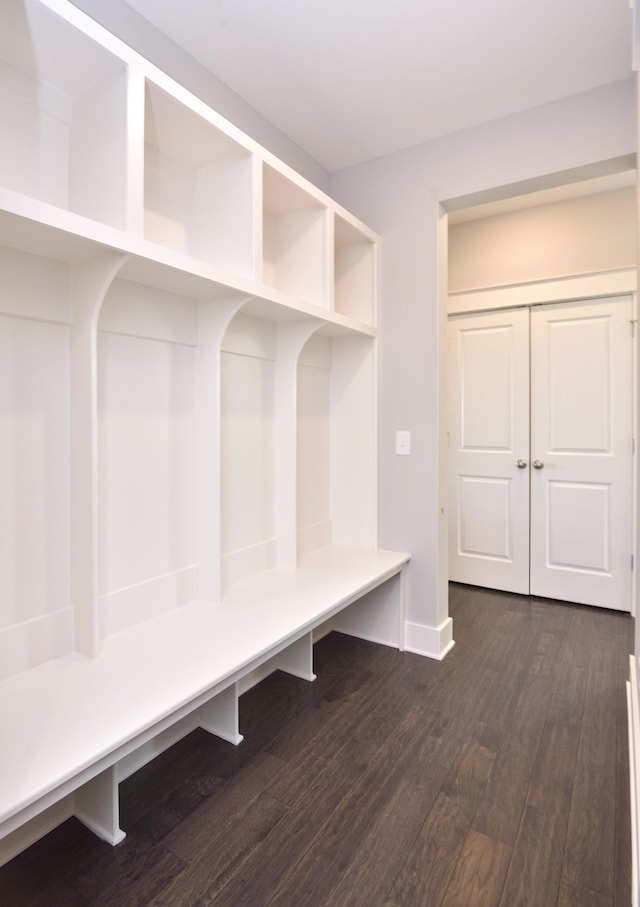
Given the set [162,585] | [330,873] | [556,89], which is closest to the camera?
[330,873]

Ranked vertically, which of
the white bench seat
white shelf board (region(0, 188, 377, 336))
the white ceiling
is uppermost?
the white ceiling

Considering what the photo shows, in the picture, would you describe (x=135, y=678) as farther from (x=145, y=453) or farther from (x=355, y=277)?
(x=355, y=277)

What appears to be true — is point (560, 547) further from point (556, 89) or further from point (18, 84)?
point (18, 84)

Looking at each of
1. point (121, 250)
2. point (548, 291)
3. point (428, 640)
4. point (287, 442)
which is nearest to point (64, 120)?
point (121, 250)

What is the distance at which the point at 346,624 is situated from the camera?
2.75 metres

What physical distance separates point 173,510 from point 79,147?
3.84 ft

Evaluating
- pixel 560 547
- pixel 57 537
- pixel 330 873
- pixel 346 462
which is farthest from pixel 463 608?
pixel 57 537

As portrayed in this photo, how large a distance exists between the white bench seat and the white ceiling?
206 centimetres

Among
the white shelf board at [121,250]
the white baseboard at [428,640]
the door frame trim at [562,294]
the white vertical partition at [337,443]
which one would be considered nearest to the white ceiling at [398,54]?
the white shelf board at [121,250]

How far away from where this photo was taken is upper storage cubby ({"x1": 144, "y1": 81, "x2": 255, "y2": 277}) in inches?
65.9

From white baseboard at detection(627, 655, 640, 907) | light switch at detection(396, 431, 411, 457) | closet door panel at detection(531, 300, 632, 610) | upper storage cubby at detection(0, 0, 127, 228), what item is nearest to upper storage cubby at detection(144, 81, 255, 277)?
upper storage cubby at detection(0, 0, 127, 228)

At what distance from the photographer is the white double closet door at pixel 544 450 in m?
3.12

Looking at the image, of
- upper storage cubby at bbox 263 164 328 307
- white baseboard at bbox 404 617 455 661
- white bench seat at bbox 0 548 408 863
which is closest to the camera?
white bench seat at bbox 0 548 408 863

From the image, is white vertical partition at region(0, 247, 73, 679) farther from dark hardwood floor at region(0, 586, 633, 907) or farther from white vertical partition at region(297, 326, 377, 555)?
white vertical partition at region(297, 326, 377, 555)
